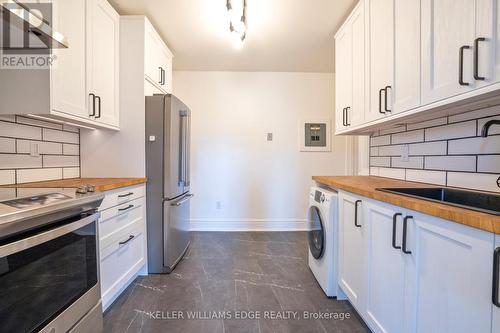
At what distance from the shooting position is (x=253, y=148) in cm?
367

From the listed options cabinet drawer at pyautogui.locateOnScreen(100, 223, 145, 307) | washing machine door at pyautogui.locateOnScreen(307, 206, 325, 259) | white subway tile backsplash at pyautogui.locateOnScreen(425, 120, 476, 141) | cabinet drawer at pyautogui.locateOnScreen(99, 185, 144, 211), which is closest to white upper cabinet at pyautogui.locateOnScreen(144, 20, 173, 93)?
cabinet drawer at pyautogui.locateOnScreen(99, 185, 144, 211)

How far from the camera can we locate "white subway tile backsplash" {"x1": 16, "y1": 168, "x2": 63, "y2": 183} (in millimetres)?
1650

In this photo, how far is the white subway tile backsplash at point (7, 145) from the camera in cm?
152

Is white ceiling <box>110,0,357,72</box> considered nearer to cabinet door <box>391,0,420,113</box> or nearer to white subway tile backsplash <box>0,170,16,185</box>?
cabinet door <box>391,0,420,113</box>

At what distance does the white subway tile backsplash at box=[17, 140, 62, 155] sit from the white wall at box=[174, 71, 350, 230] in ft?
6.02

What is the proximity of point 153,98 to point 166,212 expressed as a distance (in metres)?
1.07

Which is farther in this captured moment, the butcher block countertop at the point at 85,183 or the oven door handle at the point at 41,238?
the butcher block countertop at the point at 85,183

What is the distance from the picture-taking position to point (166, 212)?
7.39ft

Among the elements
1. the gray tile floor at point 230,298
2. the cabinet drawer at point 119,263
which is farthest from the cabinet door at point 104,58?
the gray tile floor at point 230,298

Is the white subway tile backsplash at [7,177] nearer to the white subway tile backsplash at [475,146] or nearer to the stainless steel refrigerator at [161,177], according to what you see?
the stainless steel refrigerator at [161,177]

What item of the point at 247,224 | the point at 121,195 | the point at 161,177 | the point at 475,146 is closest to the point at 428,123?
the point at 475,146

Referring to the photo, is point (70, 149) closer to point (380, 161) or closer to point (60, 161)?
point (60, 161)

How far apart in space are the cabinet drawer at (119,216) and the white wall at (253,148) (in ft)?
5.08

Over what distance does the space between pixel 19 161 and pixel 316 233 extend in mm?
2290
